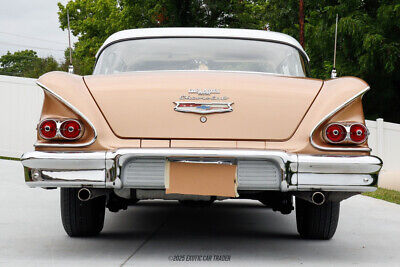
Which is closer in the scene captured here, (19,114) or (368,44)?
(19,114)

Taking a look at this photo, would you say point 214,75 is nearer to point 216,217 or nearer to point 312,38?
point 216,217

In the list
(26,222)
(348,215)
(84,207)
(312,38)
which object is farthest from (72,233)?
(312,38)

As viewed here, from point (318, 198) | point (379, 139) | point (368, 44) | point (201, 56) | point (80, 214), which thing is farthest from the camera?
point (368, 44)

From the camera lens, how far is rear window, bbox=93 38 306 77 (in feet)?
17.4

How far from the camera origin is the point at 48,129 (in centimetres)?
438

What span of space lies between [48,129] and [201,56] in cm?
151

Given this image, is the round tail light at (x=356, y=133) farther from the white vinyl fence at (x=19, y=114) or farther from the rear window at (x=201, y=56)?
the white vinyl fence at (x=19, y=114)

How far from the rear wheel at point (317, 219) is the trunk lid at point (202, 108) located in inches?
40.4

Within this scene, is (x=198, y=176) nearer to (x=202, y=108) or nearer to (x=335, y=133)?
(x=202, y=108)

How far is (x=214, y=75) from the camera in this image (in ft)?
15.3

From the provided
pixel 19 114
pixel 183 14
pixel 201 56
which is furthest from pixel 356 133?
pixel 183 14

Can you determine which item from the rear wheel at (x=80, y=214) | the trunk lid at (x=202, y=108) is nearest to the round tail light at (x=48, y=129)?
the trunk lid at (x=202, y=108)

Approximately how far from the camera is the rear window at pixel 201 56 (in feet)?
17.4

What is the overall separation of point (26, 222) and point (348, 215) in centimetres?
334
